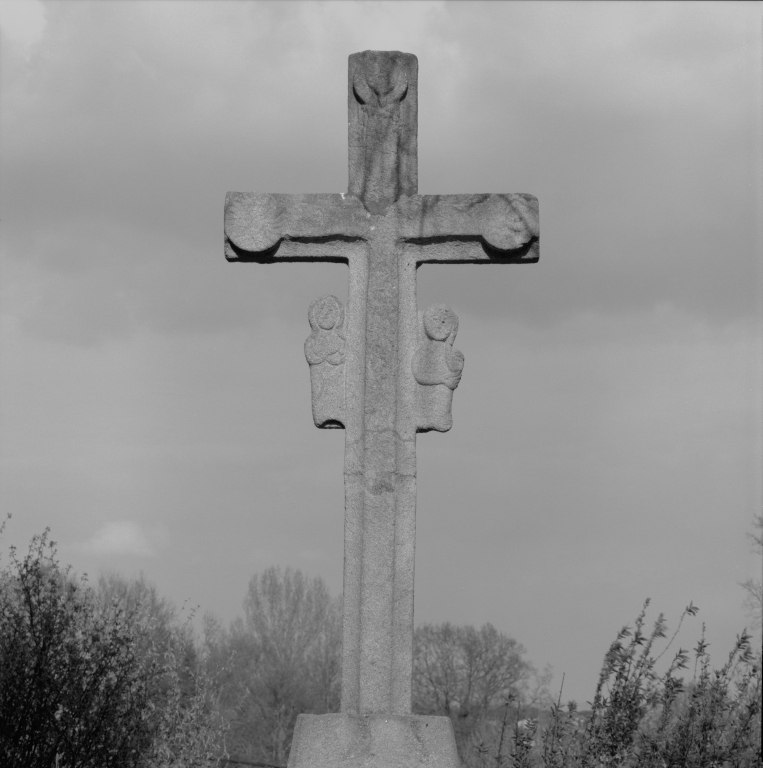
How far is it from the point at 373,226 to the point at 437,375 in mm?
874

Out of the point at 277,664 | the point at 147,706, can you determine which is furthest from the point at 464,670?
the point at 147,706

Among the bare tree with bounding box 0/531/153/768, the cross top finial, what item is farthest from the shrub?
the cross top finial

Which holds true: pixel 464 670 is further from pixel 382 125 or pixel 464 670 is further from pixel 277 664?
pixel 382 125

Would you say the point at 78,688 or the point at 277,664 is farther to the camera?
the point at 277,664

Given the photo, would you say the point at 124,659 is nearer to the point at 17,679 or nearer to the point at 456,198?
the point at 17,679

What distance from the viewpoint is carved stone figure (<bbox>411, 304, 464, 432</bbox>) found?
213 inches

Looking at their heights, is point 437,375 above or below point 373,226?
below

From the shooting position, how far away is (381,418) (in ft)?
17.7

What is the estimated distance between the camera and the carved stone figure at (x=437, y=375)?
5.41 metres

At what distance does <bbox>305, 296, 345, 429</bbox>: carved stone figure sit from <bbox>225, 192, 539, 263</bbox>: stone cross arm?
1.30 feet

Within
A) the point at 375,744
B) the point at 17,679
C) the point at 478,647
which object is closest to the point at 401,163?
the point at 375,744

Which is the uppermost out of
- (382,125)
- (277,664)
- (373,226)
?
(382,125)

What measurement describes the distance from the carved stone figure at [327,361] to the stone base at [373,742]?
4.60 ft

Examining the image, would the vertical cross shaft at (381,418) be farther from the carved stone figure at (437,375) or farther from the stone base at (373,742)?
the stone base at (373,742)
